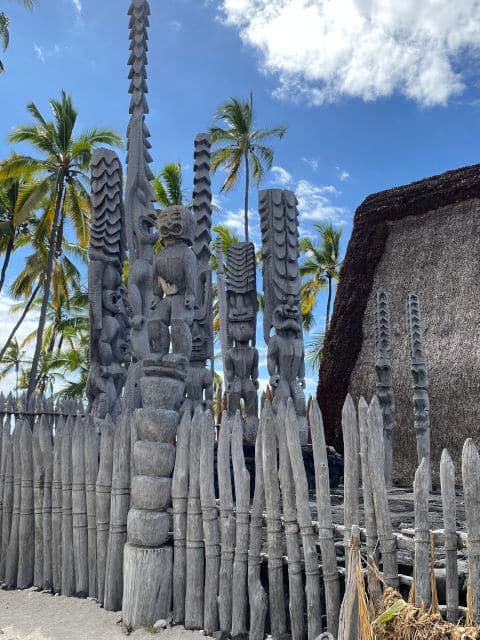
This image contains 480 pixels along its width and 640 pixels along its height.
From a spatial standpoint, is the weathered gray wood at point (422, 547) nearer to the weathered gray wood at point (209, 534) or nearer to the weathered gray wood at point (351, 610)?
the weathered gray wood at point (351, 610)

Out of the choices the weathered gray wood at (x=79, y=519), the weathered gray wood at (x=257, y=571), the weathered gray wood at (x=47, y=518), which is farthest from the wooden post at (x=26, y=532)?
the weathered gray wood at (x=257, y=571)

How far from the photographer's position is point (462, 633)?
7.99 ft

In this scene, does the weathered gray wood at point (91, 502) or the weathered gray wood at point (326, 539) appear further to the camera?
the weathered gray wood at point (91, 502)

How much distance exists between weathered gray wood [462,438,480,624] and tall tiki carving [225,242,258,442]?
19.8 ft

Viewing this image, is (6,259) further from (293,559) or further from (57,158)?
(293,559)

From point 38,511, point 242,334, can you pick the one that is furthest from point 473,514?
point 242,334

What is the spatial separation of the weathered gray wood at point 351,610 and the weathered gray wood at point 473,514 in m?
0.52

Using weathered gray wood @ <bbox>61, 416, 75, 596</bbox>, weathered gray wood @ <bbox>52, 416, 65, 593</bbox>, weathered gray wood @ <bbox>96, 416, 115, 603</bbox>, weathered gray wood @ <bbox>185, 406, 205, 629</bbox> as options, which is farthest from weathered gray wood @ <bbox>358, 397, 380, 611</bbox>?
weathered gray wood @ <bbox>52, 416, 65, 593</bbox>

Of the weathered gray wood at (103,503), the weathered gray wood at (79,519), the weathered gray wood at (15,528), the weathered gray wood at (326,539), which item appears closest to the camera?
the weathered gray wood at (326,539)

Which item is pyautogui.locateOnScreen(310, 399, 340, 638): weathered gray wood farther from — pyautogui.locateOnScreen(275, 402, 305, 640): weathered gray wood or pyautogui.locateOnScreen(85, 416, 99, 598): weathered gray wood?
pyautogui.locateOnScreen(85, 416, 99, 598): weathered gray wood

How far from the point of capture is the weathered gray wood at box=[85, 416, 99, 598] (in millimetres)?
4355

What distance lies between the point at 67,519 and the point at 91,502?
32 centimetres

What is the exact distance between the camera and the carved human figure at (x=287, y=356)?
870cm

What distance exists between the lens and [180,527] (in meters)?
3.87
